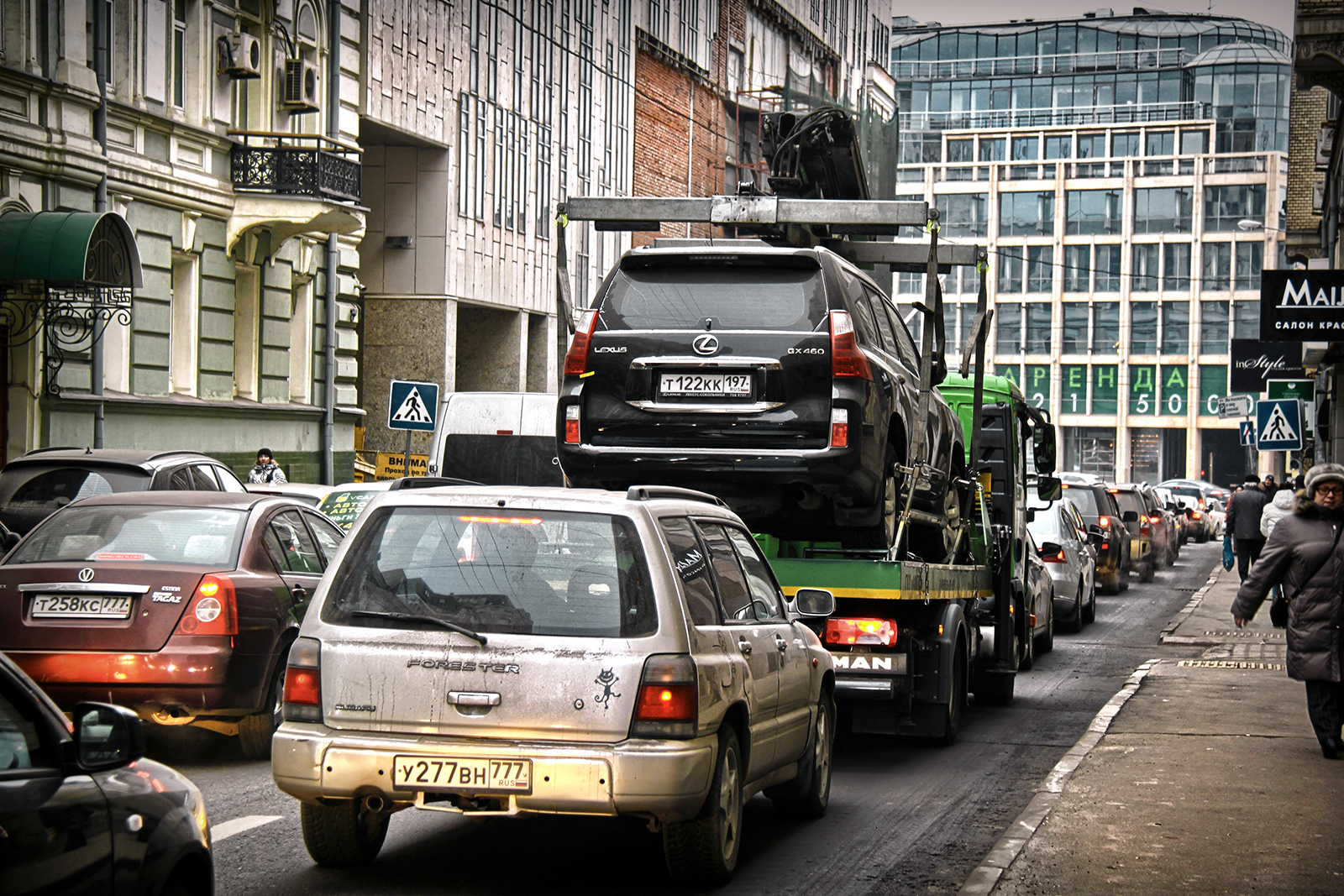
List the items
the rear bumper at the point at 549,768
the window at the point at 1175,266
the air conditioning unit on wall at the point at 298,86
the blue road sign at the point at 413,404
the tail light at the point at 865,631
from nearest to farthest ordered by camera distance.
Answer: the rear bumper at the point at 549,768, the tail light at the point at 865,631, the blue road sign at the point at 413,404, the air conditioning unit on wall at the point at 298,86, the window at the point at 1175,266

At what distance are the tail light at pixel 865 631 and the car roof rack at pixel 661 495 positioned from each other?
2.78 metres

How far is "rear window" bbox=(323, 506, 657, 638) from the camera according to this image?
6348mm

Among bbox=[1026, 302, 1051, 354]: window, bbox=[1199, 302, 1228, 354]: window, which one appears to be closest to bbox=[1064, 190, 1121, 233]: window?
bbox=[1026, 302, 1051, 354]: window

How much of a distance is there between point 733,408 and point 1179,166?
289 ft

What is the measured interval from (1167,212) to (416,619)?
91103 millimetres

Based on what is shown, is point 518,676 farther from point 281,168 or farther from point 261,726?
point 281,168

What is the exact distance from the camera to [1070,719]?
1305 centimetres

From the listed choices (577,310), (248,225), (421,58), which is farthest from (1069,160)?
(248,225)

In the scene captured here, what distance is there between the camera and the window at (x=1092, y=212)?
93438 millimetres

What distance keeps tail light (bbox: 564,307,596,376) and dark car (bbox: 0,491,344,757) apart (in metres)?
2.04

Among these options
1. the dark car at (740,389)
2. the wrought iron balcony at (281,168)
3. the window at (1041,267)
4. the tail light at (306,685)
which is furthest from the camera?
the window at (1041,267)

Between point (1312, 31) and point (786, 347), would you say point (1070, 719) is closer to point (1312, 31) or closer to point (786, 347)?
point (786, 347)

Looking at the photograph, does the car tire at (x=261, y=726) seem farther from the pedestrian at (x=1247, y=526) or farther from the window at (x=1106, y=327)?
the window at (x=1106, y=327)

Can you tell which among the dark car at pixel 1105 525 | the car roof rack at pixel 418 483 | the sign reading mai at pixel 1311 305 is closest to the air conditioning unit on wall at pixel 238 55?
the dark car at pixel 1105 525
